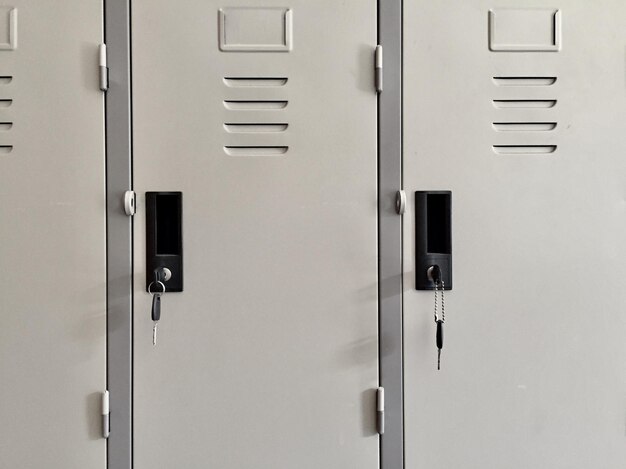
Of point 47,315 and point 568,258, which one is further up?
point 568,258

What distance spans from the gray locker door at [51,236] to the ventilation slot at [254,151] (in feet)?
1.19

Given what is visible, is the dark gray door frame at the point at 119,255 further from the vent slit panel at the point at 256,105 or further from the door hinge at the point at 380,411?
the door hinge at the point at 380,411

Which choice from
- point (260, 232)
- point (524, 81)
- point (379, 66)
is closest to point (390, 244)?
point (260, 232)

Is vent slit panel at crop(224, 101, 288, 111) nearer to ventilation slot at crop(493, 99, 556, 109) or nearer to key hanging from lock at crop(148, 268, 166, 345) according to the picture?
key hanging from lock at crop(148, 268, 166, 345)

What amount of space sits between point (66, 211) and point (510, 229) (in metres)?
1.24

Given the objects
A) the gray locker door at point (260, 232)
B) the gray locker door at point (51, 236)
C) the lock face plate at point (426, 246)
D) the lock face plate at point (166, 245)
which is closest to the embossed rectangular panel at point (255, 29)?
the gray locker door at point (260, 232)

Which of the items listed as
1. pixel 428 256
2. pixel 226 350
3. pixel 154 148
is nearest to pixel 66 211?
pixel 154 148

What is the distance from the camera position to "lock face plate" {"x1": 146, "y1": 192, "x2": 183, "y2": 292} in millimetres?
1478

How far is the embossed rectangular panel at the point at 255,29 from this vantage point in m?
1.48

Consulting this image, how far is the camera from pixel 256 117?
1.49 metres

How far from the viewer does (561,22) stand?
1.51m

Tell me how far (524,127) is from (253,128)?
769mm

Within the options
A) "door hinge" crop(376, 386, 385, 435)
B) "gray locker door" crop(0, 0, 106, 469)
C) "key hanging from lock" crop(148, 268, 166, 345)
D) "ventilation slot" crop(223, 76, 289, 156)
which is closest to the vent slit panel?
"ventilation slot" crop(223, 76, 289, 156)

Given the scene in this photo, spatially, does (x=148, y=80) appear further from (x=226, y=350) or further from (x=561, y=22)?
(x=561, y=22)
